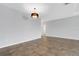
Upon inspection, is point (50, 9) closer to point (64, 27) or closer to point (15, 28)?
point (64, 27)

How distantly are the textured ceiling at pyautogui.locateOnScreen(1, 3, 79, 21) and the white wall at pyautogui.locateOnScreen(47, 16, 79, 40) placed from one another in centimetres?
4

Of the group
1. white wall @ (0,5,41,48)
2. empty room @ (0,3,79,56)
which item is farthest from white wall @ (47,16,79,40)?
white wall @ (0,5,41,48)

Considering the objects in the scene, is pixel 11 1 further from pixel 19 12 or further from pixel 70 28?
pixel 70 28

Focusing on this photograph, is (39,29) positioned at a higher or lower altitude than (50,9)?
lower

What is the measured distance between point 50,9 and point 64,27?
0.20 metres

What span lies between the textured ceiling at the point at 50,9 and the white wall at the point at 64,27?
0.04 m

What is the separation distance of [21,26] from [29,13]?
0.14 m

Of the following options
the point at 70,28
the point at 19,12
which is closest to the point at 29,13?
the point at 19,12

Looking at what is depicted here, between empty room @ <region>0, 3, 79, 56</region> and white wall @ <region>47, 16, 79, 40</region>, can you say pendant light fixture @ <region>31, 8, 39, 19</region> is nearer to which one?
empty room @ <region>0, 3, 79, 56</region>

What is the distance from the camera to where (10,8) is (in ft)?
3.10

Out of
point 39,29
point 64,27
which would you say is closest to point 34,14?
point 39,29

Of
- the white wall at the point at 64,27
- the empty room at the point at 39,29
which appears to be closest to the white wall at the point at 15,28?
the empty room at the point at 39,29

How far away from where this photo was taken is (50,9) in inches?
37.4

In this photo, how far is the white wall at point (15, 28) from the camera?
96cm
